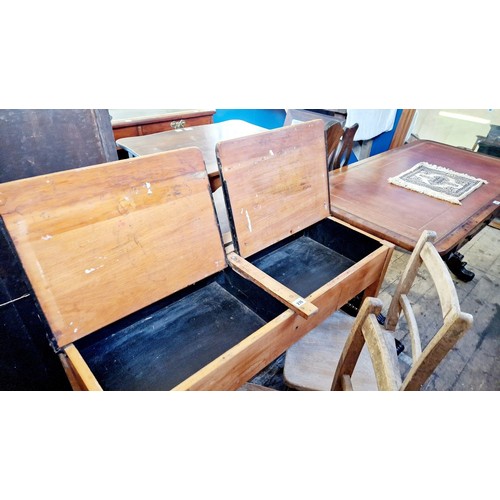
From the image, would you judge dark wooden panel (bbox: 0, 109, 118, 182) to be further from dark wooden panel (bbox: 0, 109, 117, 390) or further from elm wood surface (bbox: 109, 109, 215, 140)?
elm wood surface (bbox: 109, 109, 215, 140)

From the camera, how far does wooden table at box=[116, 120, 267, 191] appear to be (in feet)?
6.48

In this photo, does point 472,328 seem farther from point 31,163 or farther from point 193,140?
point 31,163

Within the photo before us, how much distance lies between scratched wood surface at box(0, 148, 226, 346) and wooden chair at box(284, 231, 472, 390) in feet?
1.76

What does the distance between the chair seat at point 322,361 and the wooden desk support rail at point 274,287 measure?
0.31 metres

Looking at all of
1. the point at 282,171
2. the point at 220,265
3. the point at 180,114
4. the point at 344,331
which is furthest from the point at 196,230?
the point at 180,114

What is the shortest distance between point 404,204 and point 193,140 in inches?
Result: 54.7

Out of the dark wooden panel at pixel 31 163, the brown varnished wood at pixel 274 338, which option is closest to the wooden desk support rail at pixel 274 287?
the brown varnished wood at pixel 274 338

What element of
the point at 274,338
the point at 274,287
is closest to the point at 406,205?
the point at 274,287

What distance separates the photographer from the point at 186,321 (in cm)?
123

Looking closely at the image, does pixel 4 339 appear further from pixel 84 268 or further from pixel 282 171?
pixel 282 171

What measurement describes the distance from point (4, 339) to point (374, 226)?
1491mm

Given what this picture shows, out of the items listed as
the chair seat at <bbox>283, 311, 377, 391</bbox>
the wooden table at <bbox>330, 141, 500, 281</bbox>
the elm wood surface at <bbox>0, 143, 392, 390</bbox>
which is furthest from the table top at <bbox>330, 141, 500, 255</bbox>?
the chair seat at <bbox>283, 311, 377, 391</bbox>

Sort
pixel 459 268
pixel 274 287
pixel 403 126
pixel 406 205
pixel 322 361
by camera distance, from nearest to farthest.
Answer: pixel 274 287 → pixel 322 361 → pixel 406 205 → pixel 459 268 → pixel 403 126

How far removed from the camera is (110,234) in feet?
3.17
